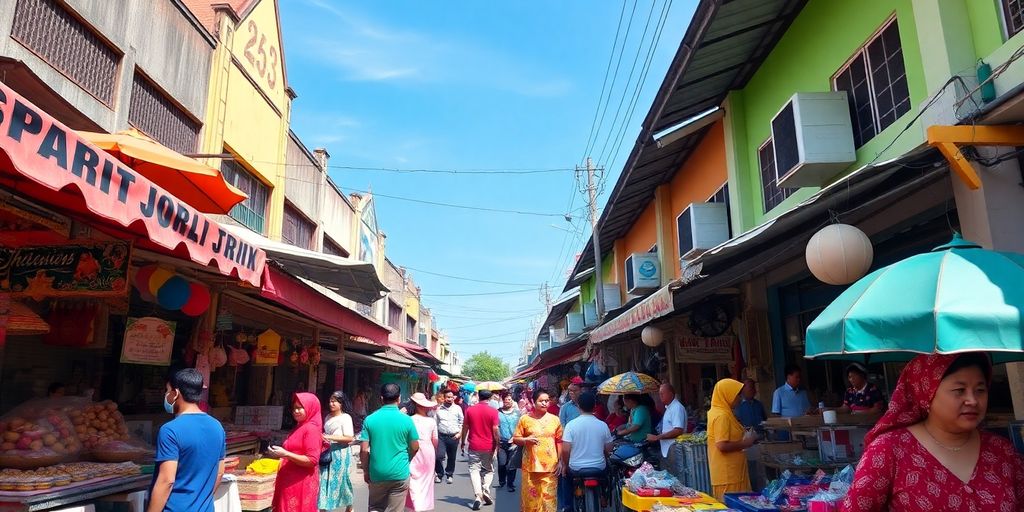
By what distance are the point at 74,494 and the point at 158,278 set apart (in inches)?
78.3

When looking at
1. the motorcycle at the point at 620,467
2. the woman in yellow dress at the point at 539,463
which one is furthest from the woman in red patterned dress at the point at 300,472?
the motorcycle at the point at 620,467

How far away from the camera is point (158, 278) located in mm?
5738

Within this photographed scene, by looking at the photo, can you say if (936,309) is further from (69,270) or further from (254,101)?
(254,101)

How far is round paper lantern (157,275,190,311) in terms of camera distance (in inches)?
230

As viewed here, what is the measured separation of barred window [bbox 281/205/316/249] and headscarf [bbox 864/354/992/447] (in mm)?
14374

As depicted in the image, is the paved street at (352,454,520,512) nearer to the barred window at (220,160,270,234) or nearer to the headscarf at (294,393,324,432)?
the headscarf at (294,393,324,432)

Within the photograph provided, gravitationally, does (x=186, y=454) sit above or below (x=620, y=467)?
above

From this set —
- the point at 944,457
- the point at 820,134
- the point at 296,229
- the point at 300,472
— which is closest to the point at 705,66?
the point at 820,134

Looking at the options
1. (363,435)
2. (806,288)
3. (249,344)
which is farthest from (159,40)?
(806,288)

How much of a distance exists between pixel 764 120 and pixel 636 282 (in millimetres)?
5397

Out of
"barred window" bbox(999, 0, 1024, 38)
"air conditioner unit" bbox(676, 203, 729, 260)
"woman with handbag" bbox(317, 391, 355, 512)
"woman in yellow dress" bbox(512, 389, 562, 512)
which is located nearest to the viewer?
"barred window" bbox(999, 0, 1024, 38)

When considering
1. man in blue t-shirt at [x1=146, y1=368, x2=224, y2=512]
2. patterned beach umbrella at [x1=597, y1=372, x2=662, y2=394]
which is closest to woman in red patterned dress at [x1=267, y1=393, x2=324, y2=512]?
man in blue t-shirt at [x1=146, y1=368, x2=224, y2=512]

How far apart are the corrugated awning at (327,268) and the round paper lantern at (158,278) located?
0.88 metres

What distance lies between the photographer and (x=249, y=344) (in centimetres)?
976
